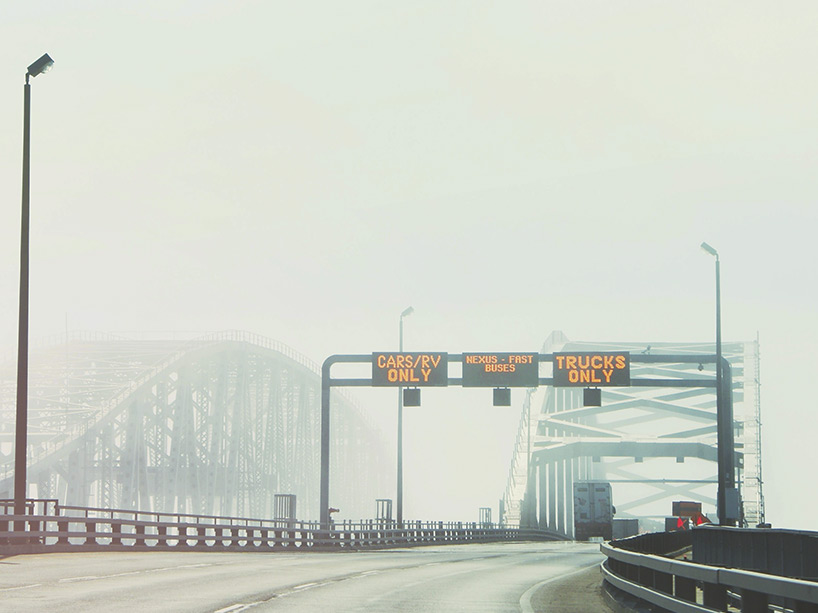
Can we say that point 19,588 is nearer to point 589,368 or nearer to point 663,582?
point 663,582

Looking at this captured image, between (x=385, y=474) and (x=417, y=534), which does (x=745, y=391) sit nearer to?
(x=385, y=474)

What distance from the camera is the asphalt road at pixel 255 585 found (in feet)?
49.8

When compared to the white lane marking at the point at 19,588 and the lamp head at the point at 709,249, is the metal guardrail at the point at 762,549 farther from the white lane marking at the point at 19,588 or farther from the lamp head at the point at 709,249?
the lamp head at the point at 709,249

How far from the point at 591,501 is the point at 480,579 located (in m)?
60.1

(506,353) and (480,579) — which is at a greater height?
(506,353)

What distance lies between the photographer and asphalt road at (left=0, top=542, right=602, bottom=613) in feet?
49.8

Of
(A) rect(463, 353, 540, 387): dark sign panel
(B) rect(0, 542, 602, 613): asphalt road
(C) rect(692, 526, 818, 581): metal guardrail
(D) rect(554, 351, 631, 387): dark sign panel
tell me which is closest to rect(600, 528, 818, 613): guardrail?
(C) rect(692, 526, 818, 581): metal guardrail

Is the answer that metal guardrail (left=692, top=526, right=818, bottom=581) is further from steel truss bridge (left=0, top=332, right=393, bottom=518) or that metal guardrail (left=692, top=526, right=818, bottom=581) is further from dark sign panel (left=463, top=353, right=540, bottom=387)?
steel truss bridge (left=0, top=332, right=393, bottom=518)

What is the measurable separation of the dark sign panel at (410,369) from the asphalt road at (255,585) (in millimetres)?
18623

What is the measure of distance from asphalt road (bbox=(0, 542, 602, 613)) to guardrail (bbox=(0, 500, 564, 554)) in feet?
2.75

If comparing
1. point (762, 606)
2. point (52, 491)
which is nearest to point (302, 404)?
point (52, 491)

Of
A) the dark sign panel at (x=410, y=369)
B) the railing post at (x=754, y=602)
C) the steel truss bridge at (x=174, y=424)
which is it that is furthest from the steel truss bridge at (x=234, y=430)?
the railing post at (x=754, y=602)

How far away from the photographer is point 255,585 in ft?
62.2

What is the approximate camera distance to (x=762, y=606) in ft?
29.0
